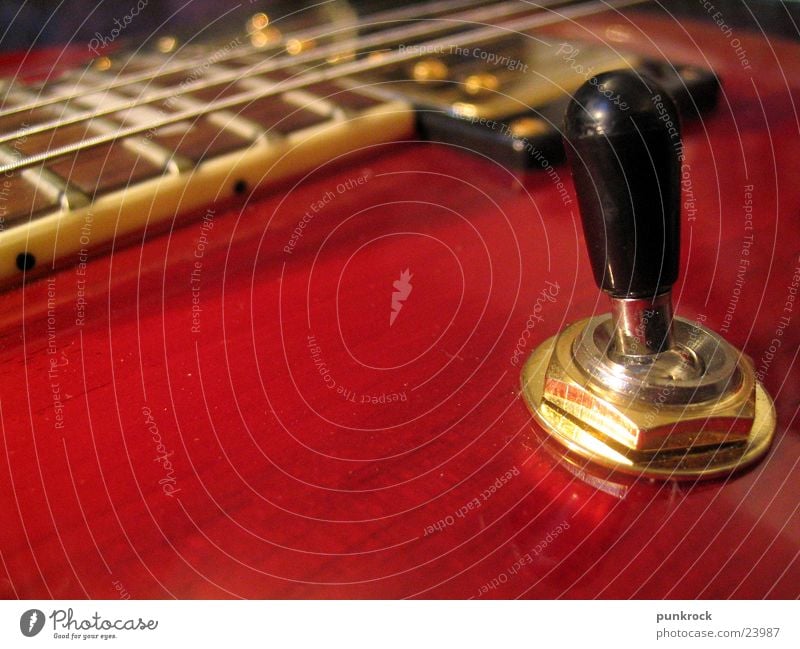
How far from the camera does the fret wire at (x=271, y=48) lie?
0.75 metres

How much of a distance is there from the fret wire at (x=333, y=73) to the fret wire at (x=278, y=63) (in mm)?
31

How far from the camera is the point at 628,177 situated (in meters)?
0.40

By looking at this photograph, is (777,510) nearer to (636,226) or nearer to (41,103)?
(636,226)

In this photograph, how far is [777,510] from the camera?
415 mm

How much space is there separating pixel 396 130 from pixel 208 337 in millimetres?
303

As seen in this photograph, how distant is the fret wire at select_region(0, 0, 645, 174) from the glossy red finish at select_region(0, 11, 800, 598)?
10 centimetres

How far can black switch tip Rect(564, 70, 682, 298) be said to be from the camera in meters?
0.39

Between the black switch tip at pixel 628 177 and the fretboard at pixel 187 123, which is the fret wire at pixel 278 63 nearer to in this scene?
the fretboard at pixel 187 123

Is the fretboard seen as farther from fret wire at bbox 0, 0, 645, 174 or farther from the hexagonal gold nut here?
the hexagonal gold nut
